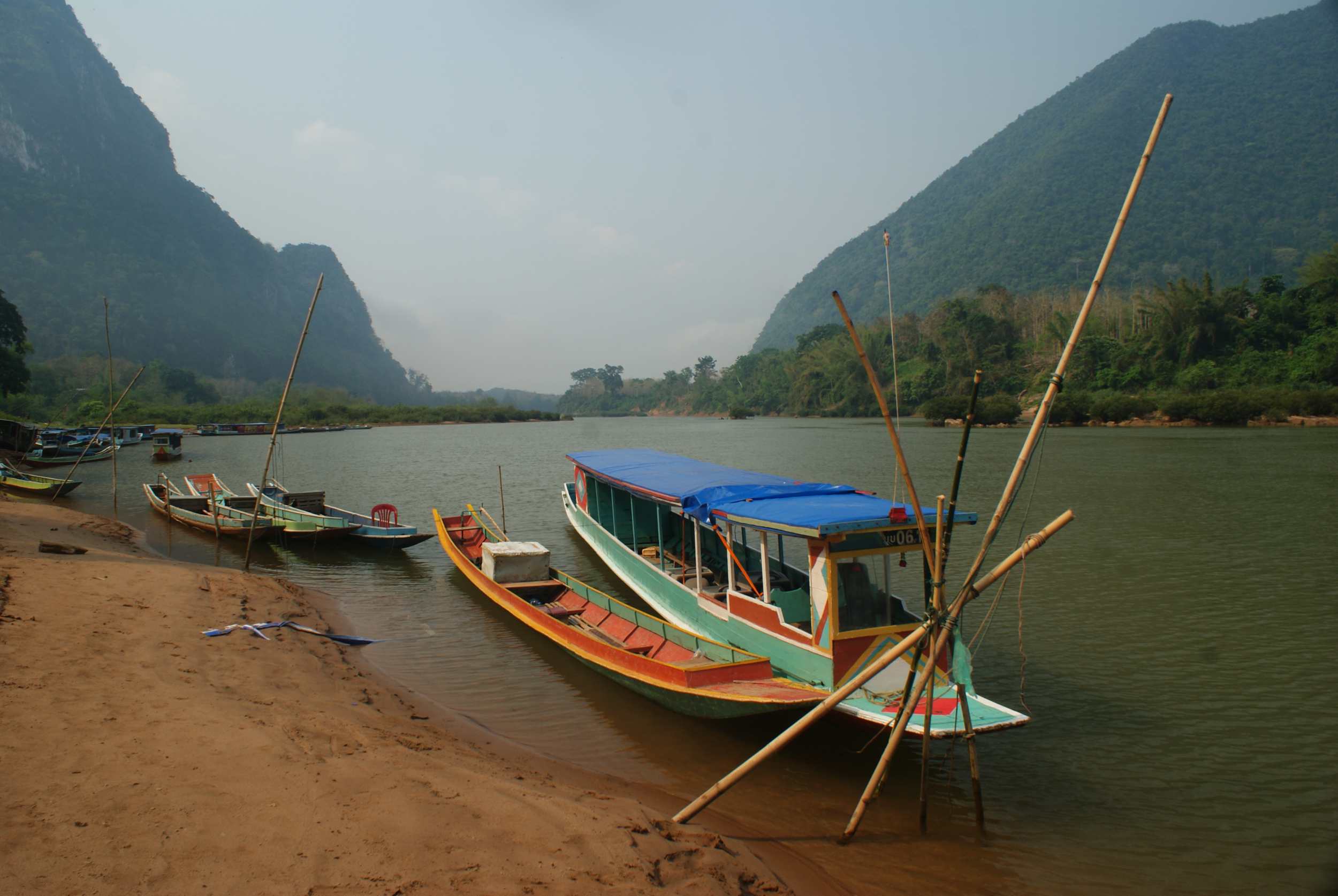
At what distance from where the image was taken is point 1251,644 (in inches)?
392

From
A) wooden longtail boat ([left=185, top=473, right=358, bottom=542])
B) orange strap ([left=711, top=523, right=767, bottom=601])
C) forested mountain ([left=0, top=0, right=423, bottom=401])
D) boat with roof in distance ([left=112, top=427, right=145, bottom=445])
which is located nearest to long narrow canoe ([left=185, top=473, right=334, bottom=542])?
wooden longtail boat ([left=185, top=473, right=358, bottom=542])

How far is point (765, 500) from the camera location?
8.48 meters

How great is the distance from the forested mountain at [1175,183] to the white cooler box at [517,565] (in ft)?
409

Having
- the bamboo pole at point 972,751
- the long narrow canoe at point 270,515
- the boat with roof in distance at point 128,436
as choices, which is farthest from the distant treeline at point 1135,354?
the boat with roof in distance at point 128,436

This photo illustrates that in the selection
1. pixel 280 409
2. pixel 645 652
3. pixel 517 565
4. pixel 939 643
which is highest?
pixel 280 409

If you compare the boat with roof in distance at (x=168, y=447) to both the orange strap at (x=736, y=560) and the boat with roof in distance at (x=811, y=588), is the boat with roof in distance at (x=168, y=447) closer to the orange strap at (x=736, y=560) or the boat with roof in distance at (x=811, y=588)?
the boat with roof in distance at (x=811, y=588)

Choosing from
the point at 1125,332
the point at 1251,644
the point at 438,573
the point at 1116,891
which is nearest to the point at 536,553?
the point at 438,573

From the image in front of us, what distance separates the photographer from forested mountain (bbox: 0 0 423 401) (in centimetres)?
11162

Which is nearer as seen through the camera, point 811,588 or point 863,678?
point 863,678

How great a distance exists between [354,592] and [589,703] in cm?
713

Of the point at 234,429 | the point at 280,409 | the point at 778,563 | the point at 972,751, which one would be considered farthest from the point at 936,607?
the point at 234,429

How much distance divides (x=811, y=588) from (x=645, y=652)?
289 centimetres

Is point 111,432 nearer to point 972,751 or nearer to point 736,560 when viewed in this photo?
point 736,560

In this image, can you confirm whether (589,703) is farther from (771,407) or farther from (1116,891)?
(771,407)
